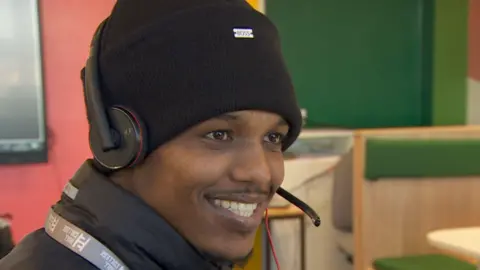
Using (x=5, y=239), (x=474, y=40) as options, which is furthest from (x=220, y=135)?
(x=474, y=40)

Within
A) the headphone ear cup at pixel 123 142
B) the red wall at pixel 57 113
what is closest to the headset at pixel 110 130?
the headphone ear cup at pixel 123 142

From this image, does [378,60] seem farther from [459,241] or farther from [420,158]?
[459,241]

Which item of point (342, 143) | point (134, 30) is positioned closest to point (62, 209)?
point (134, 30)

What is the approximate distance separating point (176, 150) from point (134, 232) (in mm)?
109

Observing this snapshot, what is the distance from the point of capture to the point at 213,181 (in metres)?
0.71

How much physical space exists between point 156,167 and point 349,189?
7.95 feet

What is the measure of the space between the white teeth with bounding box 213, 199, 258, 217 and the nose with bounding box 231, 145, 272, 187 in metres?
0.03

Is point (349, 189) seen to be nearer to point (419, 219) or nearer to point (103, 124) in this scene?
point (419, 219)

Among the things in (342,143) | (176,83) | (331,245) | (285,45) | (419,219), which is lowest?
(331,245)

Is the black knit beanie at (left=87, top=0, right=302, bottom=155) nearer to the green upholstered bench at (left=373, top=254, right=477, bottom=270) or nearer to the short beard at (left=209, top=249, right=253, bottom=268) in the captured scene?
the short beard at (left=209, top=249, right=253, bottom=268)

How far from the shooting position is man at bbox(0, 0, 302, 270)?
2.31ft

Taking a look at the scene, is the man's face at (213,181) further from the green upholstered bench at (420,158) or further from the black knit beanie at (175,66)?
the green upholstered bench at (420,158)

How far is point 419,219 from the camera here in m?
2.79

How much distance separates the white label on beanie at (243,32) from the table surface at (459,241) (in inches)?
55.1
